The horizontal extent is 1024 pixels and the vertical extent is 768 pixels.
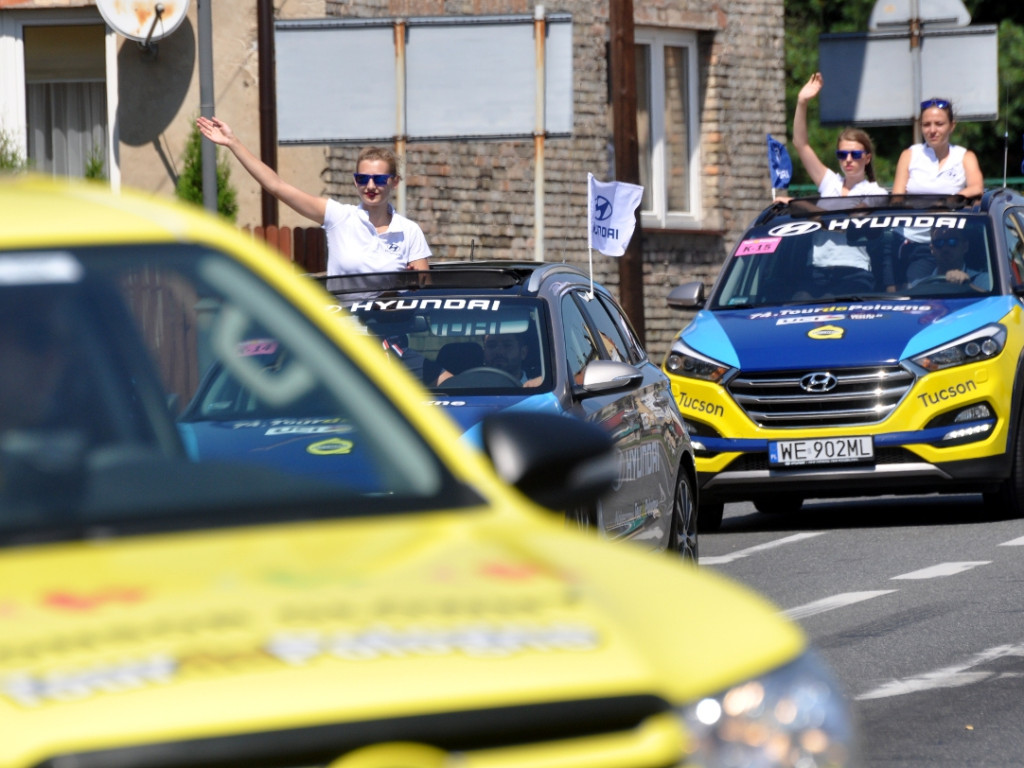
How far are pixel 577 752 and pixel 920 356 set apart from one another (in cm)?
976

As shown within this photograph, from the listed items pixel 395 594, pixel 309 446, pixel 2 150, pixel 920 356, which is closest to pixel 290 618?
pixel 395 594

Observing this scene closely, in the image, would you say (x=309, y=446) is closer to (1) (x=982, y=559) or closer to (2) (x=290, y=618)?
(2) (x=290, y=618)

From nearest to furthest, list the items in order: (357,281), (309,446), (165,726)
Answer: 1. (165,726)
2. (309,446)
3. (357,281)

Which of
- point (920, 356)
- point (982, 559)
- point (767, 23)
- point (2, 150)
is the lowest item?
point (982, 559)

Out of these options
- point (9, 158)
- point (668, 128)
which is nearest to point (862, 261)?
point (9, 158)

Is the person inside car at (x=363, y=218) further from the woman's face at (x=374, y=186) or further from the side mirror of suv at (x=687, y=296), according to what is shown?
the side mirror of suv at (x=687, y=296)

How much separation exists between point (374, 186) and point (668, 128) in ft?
47.8

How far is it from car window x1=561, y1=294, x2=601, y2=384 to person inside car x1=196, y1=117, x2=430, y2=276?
1463 millimetres

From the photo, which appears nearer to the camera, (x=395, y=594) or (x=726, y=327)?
(x=395, y=594)

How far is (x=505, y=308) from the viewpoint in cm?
924

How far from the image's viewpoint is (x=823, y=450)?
12242 mm

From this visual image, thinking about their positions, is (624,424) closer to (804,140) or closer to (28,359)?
(28,359)

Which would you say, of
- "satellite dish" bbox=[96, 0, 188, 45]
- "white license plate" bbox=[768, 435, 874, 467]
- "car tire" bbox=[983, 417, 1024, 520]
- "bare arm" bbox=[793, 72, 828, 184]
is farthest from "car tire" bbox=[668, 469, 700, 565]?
"satellite dish" bbox=[96, 0, 188, 45]

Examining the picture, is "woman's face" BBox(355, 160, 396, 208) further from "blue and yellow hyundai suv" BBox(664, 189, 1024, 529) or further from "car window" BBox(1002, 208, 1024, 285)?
"car window" BBox(1002, 208, 1024, 285)
